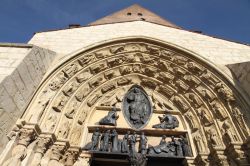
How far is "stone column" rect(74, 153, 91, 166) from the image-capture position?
4268 mm

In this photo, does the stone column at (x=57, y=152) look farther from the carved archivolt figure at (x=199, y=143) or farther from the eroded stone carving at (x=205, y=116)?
the eroded stone carving at (x=205, y=116)

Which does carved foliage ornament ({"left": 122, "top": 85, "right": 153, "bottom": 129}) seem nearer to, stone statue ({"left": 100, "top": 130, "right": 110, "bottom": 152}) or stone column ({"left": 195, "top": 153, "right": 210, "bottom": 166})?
stone statue ({"left": 100, "top": 130, "right": 110, "bottom": 152})

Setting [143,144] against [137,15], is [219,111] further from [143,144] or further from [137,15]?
[137,15]

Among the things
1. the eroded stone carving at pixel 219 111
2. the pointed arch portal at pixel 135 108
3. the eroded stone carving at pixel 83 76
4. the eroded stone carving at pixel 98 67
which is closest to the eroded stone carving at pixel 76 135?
the pointed arch portal at pixel 135 108

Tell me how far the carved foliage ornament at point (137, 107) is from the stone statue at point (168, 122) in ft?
1.00

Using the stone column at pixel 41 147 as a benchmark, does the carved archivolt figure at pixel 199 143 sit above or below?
above

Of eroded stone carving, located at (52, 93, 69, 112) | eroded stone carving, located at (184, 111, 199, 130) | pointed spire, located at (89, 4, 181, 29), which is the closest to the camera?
eroded stone carving, located at (52, 93, 69, 112)

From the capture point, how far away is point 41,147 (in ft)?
12.3

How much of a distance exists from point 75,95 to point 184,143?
2500mm

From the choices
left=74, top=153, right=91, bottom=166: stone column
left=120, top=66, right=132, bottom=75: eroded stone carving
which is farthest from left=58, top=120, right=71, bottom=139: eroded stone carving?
left=120, top=66, right=132, bottom=75: eroded stone carving

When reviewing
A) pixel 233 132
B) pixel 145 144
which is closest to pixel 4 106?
pixel 145 144

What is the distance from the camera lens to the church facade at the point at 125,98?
382 centimetres

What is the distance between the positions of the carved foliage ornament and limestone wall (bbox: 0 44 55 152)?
205cm

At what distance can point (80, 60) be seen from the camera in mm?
5152
